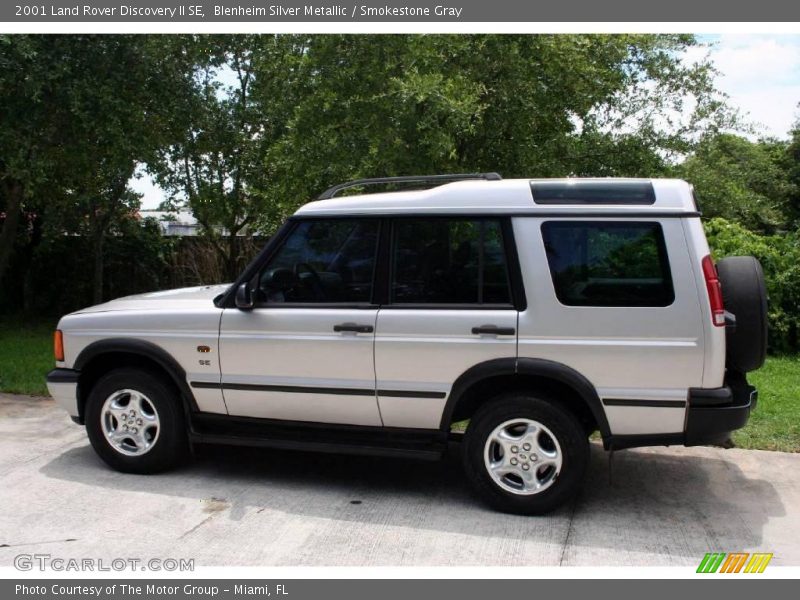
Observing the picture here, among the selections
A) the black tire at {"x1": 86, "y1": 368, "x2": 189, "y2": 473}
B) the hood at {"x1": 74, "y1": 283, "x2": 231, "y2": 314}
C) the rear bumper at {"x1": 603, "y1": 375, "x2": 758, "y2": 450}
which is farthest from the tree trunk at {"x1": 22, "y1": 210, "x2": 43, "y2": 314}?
the rear bumper at {"x1": 603, "y1": 375, "x2": 758, "y2": 450}

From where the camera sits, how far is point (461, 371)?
15.4 feet

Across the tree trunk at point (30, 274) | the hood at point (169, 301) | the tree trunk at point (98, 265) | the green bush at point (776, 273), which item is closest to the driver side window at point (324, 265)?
the hood at point (169, 301)

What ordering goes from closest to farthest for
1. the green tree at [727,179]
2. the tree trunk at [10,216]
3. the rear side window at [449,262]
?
the rear side window at [449,262] < the green tree at [727,179] < the tree trunk at [10,216]

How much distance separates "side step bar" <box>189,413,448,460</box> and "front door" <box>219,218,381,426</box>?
0.24 feet

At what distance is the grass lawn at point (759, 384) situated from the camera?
6293 millimetres

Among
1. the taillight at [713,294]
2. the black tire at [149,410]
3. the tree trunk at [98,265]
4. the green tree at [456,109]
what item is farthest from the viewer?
the tree trunk at [98,265]

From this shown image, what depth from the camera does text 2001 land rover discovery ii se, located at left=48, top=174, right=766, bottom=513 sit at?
14.6 feet

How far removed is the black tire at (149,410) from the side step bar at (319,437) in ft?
0.48

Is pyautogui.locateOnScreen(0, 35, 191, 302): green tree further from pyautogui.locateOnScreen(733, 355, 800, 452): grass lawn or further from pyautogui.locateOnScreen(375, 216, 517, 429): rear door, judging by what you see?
pyautogui.locateOnScreen(733, 355, 800, 452): grass lawn

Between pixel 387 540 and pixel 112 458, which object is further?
pixel 112 458

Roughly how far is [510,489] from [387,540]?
825 mm

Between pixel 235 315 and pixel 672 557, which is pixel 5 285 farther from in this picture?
pixel 672 557

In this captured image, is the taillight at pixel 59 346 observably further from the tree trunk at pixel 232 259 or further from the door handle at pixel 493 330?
the tree trunk at pixel 232 259
